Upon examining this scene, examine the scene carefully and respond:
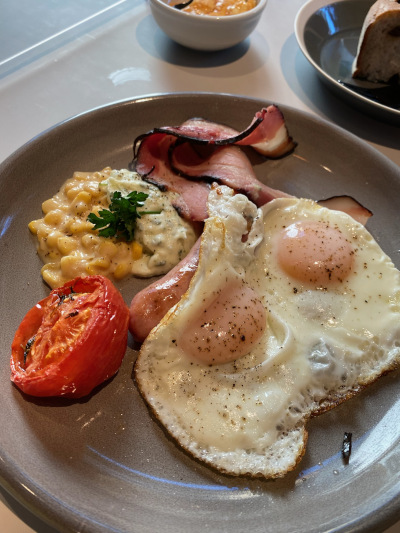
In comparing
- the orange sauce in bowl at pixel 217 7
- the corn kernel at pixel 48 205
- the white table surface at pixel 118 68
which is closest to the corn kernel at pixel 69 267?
the corn kernel at pixel 48 205

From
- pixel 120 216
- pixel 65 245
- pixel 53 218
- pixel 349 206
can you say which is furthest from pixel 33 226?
pixel 349 206

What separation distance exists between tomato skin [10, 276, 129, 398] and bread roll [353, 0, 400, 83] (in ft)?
8.46

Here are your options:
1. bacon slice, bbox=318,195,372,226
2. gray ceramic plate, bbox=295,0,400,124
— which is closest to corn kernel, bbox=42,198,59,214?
bacon slice, bbox=318,195,372,226

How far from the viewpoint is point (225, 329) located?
6.31ft

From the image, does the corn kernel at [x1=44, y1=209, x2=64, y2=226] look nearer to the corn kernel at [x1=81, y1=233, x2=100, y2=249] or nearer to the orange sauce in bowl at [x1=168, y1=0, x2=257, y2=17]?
the corn kernel at [x1=81, y1=233, x2=100, y2=249]

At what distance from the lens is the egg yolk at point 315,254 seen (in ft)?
7.09

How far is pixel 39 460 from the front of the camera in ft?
5.37

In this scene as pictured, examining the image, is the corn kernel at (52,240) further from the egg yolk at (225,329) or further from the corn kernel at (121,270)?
the egg yolk at (225,329)

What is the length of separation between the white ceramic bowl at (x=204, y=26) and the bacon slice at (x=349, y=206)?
1550 millimetres

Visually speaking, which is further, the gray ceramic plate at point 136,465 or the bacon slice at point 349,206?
the bacon slice at point 349,206

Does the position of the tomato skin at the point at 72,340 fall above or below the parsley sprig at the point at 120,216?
below

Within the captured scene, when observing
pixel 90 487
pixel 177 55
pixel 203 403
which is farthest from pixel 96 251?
pixel 177 55

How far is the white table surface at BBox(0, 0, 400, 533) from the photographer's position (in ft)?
10.6

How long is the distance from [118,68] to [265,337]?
259cm
